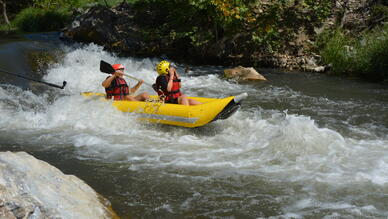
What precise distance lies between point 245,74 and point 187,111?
14.6 feet

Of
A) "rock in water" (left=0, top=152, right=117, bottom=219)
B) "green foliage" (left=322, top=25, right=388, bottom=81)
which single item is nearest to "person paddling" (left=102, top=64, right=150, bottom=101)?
"rock in water" (left=0, top=152, right=117, bottom=219)

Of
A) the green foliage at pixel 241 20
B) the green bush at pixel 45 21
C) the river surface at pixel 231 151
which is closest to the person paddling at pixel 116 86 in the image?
the river surface at pixel 231 151

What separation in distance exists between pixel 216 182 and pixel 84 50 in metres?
8.99

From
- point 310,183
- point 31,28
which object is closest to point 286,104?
point 310,183

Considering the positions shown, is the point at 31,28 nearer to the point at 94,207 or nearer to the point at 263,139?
the point at 263,139

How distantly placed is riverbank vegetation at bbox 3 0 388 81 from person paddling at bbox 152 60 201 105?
514cm

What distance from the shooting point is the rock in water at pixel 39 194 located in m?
2.38

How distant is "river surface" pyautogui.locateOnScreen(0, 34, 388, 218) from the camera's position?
3.59 meters

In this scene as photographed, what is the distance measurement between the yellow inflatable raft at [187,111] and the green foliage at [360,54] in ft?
16.7

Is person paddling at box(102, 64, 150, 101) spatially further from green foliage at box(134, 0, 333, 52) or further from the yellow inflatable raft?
green foliage at box(134, 0, 333, 52)

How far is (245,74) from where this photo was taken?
32.3 ft

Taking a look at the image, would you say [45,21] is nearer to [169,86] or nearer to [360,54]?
[360,54]

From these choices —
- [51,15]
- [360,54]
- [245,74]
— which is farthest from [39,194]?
[51,15]

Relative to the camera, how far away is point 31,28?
16953 mm
